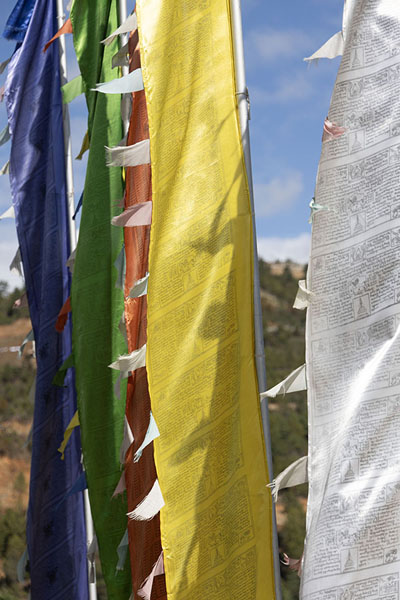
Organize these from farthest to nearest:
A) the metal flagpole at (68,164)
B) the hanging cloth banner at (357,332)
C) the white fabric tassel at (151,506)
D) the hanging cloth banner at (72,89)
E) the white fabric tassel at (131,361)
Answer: the metal flagpole at (68,164) < the hanging cloth banner at (72,89) < the white fabric tassel at (131,361) < the white fabric tassel at (151,506) < the hanging cloth banner at (357,332)

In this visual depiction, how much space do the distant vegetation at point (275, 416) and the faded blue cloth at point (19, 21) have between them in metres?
8.18

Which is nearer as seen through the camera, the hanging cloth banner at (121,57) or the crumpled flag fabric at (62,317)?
the hanging cloth banner at (121,57)

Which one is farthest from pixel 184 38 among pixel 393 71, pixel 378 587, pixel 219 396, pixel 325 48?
pixel 378 587

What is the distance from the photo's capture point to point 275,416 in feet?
64.8

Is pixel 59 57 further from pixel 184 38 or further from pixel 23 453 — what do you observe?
pixel 23 453

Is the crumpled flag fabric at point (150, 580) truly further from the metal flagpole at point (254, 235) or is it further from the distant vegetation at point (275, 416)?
the distant vegetation at point (275, 416)

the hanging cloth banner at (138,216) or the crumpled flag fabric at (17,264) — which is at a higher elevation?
the hanging cloth banner at (138,216)

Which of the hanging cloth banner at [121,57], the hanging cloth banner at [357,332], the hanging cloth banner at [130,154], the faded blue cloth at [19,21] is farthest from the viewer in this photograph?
the faded blue cloth at [19,21]

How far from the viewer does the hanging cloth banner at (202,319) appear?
11.0 feet

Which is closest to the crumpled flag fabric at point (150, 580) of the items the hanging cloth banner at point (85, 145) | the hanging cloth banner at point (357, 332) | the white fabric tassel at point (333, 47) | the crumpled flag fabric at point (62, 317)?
the hanging cloth banner at point (357, 332)

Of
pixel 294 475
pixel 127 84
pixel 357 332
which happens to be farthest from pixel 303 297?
pixel 127 84

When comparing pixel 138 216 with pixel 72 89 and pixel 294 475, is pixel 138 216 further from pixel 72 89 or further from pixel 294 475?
pixel 72 89

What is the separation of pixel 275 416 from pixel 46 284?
14072 millimetres

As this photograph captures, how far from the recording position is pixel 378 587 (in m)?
2.71
